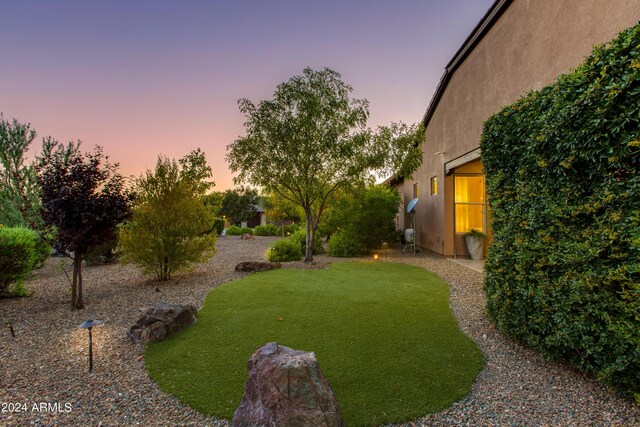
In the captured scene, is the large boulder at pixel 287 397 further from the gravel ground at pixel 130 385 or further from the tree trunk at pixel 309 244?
the tree trunk at pixel 309 244

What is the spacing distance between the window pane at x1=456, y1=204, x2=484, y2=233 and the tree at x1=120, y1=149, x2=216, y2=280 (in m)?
9.28

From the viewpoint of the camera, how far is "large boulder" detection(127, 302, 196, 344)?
428 centimetres

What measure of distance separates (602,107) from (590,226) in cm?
109

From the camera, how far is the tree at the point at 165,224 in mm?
7891

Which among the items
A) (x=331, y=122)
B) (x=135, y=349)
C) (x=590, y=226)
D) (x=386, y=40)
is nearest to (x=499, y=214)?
(x=590, y=226)

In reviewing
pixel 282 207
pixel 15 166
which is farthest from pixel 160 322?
pixel 15 166

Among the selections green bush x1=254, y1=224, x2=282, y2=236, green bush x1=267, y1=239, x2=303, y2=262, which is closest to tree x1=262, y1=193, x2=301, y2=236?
green bush x1=254, y1=224, x2=282, y2=236

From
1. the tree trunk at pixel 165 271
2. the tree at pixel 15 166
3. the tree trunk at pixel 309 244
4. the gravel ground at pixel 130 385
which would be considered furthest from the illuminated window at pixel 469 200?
the tree at pixel 15 166

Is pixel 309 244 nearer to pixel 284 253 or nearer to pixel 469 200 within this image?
pixel 284 253

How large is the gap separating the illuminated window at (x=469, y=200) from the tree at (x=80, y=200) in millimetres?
10983

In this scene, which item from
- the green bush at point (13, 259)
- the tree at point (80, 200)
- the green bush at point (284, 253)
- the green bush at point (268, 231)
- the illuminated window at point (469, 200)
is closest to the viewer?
the tree at point (80, 200)

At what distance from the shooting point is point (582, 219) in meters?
2.98

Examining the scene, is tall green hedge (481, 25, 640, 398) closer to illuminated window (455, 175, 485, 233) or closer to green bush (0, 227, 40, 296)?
illuminated window (455, 175, 485, 233)

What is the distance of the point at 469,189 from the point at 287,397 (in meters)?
11.5
